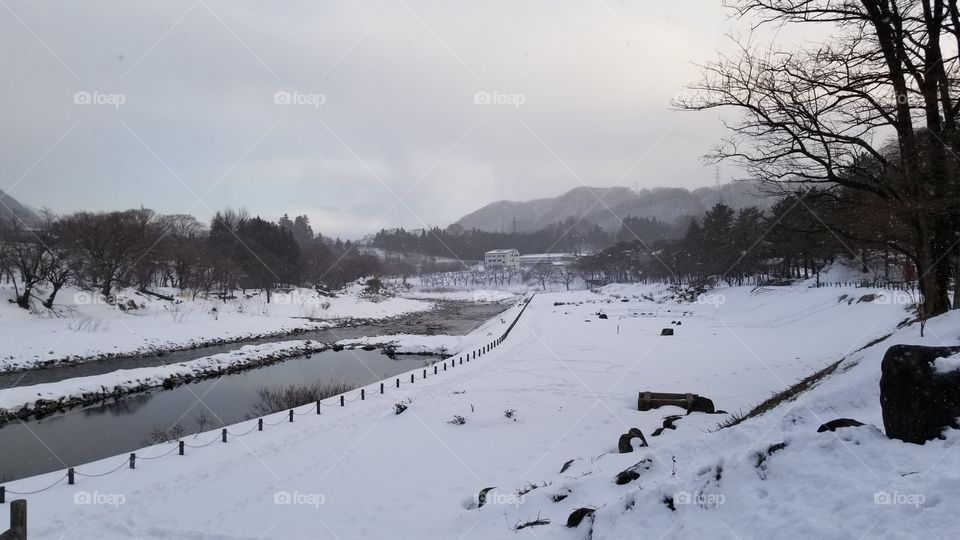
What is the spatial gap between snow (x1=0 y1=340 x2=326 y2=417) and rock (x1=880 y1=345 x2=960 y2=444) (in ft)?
92.4

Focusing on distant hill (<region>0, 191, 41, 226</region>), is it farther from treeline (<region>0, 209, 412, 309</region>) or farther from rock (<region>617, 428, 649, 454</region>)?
rock (<region>617, 428, 649, 454</region>)

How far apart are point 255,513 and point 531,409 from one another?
31.0 ft

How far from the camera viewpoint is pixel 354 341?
149ft

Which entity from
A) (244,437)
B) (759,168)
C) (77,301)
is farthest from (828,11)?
(77,301)

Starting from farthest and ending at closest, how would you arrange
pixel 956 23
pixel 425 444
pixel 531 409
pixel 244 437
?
pixel 531 409, pixel 244 437, pixel 425 444, pixel 956 23

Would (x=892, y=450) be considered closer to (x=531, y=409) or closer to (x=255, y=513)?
(x=255, y=513)

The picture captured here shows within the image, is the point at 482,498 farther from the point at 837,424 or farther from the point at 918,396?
the point at 918,396

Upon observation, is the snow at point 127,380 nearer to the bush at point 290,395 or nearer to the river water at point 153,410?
the river water at point 153,410

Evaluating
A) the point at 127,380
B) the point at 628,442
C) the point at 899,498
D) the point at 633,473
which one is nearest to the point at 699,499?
the point at 633,473

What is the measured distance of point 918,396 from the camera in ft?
18.2

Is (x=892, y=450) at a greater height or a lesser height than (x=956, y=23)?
lesser

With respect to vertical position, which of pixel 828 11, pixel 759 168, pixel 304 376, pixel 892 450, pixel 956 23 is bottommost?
pixel 304 376

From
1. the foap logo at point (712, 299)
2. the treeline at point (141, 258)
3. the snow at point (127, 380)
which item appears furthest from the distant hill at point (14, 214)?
the foap logo at point (712, 299)

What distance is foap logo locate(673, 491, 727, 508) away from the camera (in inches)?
226
